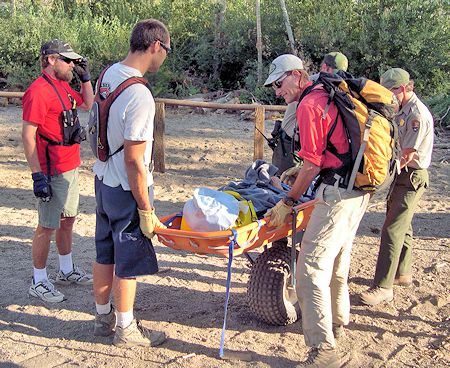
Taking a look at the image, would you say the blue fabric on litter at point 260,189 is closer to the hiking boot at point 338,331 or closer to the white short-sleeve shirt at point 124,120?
the white short-sleeve shirt at point 124,120

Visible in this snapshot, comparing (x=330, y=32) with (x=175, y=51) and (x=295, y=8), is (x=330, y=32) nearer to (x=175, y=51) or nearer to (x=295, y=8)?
(x=295, y=8)

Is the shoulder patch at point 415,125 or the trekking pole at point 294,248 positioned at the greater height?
the shoulder patch at point 415,125

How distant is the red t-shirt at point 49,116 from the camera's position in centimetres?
440

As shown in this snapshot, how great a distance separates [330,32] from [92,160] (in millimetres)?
6393

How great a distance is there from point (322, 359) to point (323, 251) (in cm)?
65

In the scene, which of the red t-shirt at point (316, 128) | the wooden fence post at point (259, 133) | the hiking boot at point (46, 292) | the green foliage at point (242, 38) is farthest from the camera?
the green foliage at point (242, 38)

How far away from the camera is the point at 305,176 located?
3.45m

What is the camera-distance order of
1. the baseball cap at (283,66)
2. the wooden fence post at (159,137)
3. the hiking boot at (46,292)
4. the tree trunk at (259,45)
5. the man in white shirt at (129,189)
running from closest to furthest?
the man in white shirt at (129,189) → the baseball cap at (283,66) → the hiking boot at (46,292) → the wooden fence post at (159,137) → the tree trunk at (259,45)

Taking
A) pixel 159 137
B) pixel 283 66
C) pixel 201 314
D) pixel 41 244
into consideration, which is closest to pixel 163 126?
pixel 159 137

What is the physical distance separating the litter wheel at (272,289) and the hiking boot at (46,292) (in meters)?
1.48

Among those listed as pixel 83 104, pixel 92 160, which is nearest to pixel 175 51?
pixel 92 160

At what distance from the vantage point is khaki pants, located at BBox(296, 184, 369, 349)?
3533mm

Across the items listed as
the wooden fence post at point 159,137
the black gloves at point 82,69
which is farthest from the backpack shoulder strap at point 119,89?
the wooden fence post at point 159,137

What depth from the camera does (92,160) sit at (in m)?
9.02
